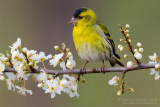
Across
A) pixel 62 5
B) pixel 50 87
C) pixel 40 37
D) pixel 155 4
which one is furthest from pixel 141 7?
pixel 50 87

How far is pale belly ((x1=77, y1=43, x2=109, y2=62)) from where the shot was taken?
4023 mm

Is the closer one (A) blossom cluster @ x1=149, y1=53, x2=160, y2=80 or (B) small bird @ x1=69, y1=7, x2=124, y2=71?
(A) blossom cluster @ x1=149, y1=53, x2=160, y2=80

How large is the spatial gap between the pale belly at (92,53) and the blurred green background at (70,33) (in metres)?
2.43

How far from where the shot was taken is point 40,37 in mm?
8578

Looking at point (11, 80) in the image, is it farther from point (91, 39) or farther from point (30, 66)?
point (91, 39)

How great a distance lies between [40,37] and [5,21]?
137 cm

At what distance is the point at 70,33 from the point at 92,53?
4.67m

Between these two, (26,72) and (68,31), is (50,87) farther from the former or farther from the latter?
(68,31)

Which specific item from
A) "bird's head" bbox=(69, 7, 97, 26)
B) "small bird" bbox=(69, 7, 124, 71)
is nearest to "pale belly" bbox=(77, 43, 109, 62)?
"small bird" bbox=(69, 7, 124, 71)

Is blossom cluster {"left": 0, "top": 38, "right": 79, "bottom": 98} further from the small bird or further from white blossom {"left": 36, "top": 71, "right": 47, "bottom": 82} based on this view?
the small bird

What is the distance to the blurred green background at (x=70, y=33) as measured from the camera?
727 centimetres

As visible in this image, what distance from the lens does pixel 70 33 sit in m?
8.64

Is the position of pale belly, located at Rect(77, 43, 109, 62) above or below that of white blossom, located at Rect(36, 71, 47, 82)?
above

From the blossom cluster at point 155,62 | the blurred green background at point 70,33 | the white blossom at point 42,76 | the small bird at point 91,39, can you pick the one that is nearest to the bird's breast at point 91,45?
the small bird at point 91,39
